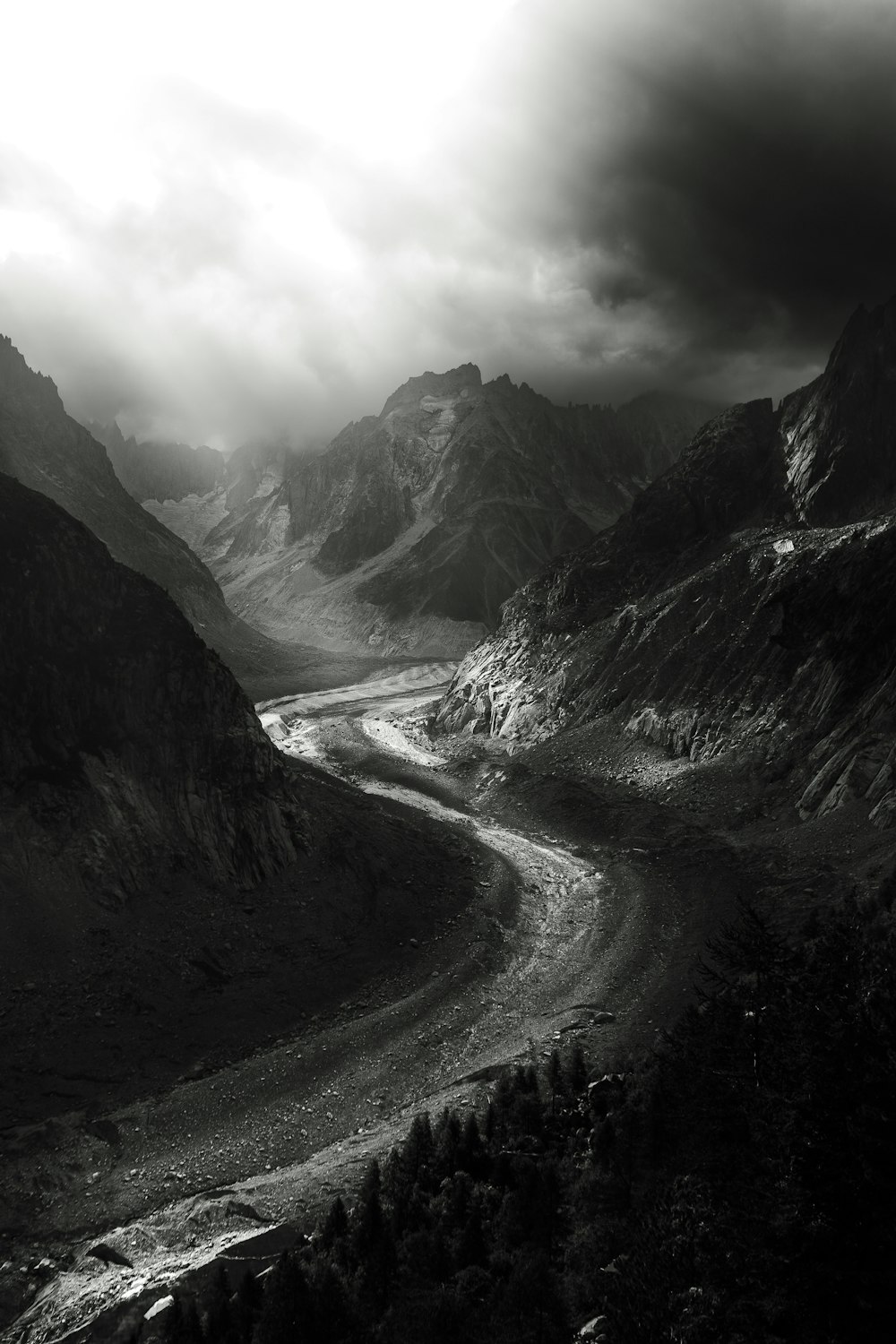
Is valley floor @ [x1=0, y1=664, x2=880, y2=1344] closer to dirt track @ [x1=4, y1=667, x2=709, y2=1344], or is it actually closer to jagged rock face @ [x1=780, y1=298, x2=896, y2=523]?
dirt track @ [x1=4, y1=667, x2=709, y2=1344]

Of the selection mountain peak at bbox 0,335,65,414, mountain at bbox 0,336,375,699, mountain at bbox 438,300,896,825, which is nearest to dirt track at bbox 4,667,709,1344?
mountain at bbox 438,300,896,825

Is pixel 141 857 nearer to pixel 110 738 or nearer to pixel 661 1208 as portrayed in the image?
pixel 110 738

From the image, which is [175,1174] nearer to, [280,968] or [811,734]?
[280,968]

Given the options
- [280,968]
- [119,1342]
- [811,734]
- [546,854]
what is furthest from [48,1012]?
[811,734]

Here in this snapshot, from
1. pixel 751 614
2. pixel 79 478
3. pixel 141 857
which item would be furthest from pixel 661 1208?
pixel 79 478

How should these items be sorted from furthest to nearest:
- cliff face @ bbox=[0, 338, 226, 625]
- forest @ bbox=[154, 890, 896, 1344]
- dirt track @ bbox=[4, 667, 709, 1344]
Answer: cliff face @ bbox=[0, 338, 226, 625], dirt track @ bbox=[4, 667, 709, 1344], forest @ bbox=[154, 890, 896, 1344]

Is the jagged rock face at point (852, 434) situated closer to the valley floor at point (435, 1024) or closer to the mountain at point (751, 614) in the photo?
the mountain at point (751, 614)
